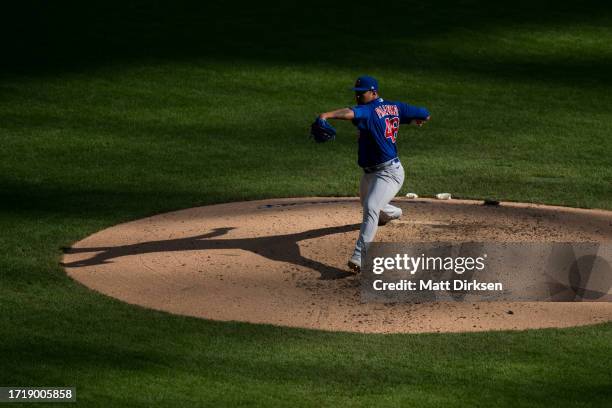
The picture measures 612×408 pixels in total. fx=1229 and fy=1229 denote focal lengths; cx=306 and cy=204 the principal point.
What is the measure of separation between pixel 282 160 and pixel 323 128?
588cm

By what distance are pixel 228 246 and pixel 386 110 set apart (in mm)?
2130

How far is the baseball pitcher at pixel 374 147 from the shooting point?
11.1m

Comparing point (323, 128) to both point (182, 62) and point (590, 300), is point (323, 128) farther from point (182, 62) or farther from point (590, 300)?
point (182, 62)

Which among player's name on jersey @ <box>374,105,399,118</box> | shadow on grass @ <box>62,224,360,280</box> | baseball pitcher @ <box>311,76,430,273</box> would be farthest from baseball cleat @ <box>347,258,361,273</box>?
player's name on jersey @ <box>374,105,399,118</box>

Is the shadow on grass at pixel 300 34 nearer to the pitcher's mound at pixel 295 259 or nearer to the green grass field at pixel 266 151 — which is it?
the green grass field at pixel 266 151

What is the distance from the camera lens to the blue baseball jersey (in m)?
11.1

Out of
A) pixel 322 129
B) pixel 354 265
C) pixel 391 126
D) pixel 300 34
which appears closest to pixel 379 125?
pixel 391 126

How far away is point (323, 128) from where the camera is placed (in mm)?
10625

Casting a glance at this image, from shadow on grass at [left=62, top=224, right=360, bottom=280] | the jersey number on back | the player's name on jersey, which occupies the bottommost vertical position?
shadow on grass at [left=62, top=224, right=360, bottom=280]

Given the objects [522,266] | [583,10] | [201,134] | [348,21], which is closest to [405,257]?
[522,266]

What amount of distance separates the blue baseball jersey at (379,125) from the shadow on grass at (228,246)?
1.11 metres

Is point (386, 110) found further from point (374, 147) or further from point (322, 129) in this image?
point (322, 129)

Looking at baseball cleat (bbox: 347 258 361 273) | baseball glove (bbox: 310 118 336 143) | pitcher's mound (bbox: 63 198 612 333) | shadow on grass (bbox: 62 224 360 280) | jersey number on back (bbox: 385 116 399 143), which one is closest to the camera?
pitcher's mound (bbox: 63 198 612 333)

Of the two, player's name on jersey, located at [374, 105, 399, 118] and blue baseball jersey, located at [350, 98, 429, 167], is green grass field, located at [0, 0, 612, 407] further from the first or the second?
player's name on jersey, located at [374, 105, 399, 118]
